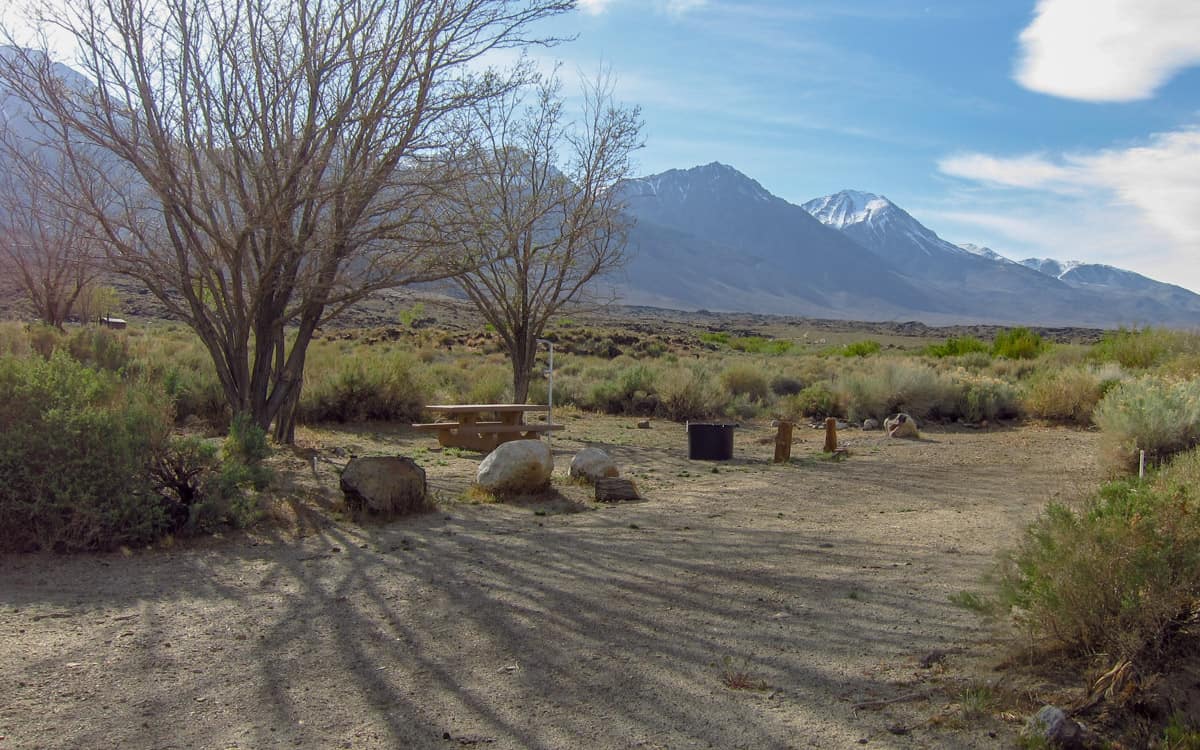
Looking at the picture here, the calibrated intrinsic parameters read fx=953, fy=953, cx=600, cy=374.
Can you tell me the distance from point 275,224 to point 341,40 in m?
2.18

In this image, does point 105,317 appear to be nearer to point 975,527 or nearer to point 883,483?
point 883,483

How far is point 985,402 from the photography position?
20.4m

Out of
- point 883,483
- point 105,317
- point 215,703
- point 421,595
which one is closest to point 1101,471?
point 883,483

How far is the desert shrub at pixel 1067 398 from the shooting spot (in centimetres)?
1906

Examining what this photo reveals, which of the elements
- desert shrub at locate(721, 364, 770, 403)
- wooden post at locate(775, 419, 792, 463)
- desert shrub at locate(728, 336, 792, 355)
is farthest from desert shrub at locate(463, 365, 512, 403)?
desert shrub at locate(728, 336, 792, 355)

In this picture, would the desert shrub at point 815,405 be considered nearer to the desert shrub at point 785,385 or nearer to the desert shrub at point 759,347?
the desert shrub at point 785,385

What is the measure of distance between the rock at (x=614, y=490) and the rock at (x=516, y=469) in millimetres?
604

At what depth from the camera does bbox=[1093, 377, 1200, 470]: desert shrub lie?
11.6 meters

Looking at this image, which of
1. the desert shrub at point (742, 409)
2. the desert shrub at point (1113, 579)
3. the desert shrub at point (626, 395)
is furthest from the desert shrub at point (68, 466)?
the desert shrub at point (742, 409)

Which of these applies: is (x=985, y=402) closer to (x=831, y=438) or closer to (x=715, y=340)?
(x=831, y=438)

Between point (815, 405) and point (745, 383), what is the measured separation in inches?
100

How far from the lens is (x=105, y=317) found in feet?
127

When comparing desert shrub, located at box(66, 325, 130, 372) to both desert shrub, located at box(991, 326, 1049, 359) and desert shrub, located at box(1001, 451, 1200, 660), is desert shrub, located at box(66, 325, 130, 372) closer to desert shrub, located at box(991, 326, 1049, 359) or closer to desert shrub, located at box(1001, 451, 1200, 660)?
desert shrub, located at box(1001, 451, 1200, 660)

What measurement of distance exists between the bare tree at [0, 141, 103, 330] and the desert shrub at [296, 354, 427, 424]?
3.95m
